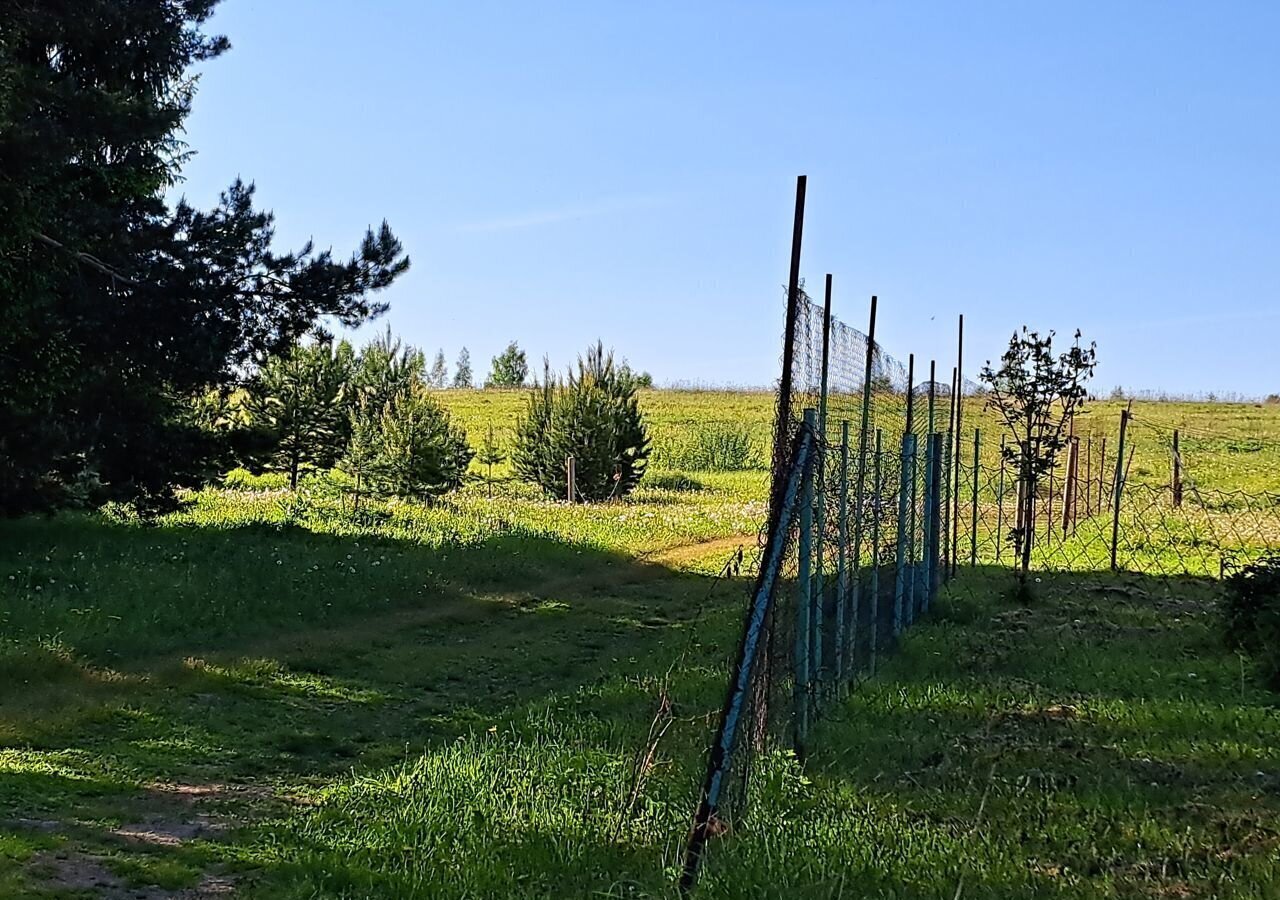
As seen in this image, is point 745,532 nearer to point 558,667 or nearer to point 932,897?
point 558,667

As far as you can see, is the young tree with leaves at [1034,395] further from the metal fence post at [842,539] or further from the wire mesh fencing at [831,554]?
the metal fence post at [842,539]

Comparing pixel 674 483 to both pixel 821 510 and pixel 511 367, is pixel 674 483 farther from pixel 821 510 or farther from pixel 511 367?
pixel 511 367

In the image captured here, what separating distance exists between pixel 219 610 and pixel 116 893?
6.91 metres

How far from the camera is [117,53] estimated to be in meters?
12.5

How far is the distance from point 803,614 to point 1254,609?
5000 mm

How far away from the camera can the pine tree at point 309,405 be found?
27953mm

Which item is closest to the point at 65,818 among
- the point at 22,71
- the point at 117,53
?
the point at 22,71

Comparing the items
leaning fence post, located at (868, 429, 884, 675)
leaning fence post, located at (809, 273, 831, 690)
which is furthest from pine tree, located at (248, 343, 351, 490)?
leaning fence post, located at (809, 273, 831, 690)

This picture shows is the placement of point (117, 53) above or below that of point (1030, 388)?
above

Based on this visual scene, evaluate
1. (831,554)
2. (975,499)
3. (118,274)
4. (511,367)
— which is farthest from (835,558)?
(511,367)

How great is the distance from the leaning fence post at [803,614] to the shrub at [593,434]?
2287 centimetres

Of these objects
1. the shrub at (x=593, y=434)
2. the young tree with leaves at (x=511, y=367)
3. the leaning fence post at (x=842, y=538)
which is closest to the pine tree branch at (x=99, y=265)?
the leaning fence post at (x=842, y=538)

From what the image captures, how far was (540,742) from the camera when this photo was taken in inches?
258

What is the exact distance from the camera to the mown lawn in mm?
4516
